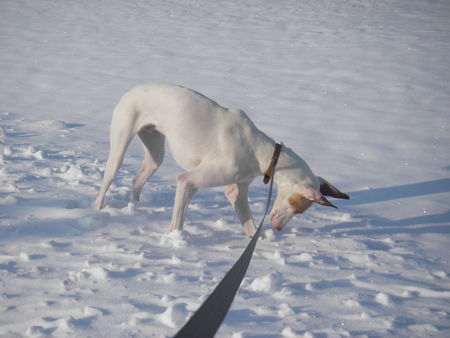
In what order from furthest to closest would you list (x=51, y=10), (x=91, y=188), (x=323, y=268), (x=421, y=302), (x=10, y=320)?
1. (x=51, y=10)
2. (x=91, y=188)
3. (x=323, y=268)
4. (x=421, y=302)
5. (x=10, y=320)

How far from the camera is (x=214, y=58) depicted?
1131 centimetres

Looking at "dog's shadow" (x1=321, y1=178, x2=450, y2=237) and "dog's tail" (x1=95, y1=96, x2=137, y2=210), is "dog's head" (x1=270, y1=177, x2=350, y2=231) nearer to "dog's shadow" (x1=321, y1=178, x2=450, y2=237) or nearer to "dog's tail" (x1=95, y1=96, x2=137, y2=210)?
"dog's shadow" (x1=321, y1=178, x2=450, y2=237)

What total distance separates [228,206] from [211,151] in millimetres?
975

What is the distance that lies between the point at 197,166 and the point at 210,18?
13334mm

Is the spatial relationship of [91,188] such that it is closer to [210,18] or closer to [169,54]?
[169,54]

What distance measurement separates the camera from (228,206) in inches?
175

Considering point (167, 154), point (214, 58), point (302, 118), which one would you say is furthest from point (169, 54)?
point (167, 154)

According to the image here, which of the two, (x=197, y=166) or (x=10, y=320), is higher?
(x=197, y=166)

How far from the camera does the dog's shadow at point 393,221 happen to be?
4141 mm

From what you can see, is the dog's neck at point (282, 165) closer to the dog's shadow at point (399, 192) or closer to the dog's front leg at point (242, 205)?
the dog's front leg at point (242, 205)

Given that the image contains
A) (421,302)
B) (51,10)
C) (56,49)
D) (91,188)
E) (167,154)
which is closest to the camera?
(421,302)

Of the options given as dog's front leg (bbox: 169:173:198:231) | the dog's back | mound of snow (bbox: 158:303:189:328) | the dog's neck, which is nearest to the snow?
mound of snow (bbox: 158:303:189:328)

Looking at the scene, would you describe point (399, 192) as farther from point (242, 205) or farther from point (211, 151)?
point (211, 151)

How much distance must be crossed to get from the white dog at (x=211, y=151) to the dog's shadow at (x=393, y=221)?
69cm
